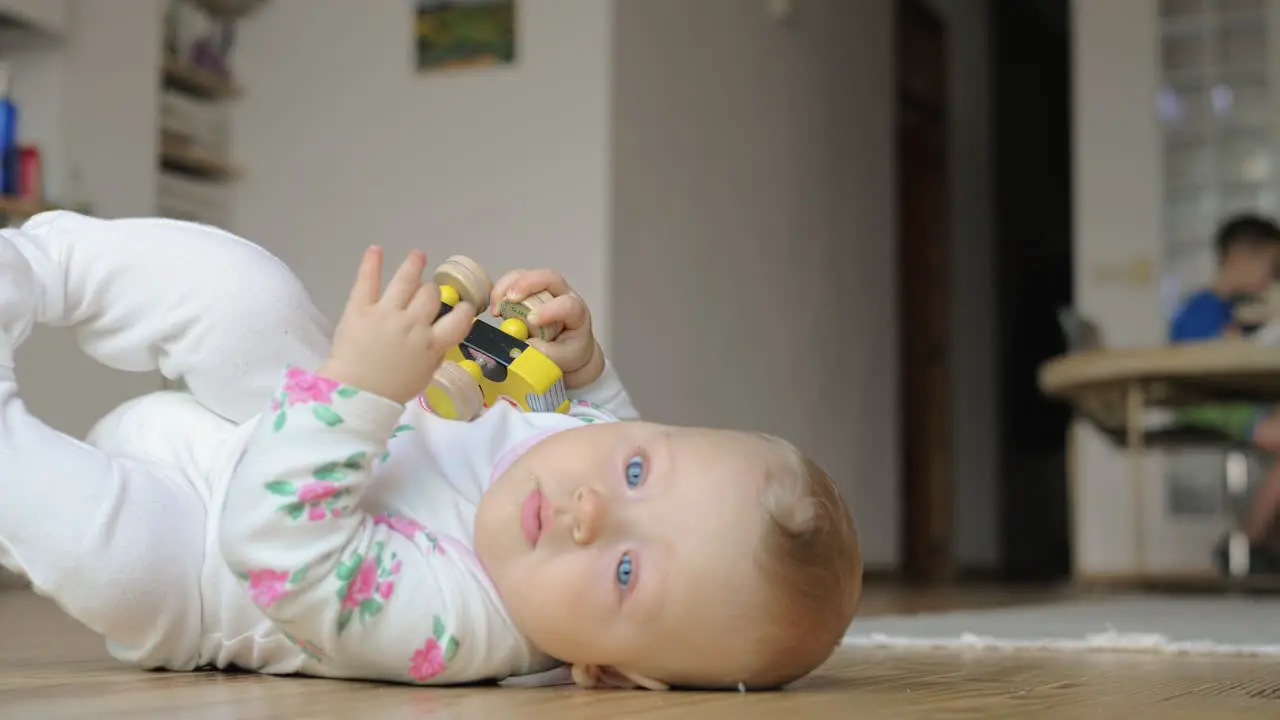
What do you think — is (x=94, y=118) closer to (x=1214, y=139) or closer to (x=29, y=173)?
(x=29, y=173)

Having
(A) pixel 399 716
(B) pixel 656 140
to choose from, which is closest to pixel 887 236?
(B) pixel 656 140

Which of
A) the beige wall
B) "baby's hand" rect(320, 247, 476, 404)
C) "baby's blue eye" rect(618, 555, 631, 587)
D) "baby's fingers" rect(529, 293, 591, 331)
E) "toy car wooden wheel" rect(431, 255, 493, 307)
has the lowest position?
"baby's blue eye" rect(618, 555, 631, 587)

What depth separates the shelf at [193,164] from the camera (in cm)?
400

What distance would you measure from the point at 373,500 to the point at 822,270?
419 centimetres

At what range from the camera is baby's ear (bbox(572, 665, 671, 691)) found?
→ 1055mm

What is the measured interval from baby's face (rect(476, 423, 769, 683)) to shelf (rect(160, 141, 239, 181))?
3211 millimetres

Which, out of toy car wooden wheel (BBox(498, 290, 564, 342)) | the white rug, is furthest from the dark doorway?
toy car wooden wheel (BBox(498, 290, 564, 342))

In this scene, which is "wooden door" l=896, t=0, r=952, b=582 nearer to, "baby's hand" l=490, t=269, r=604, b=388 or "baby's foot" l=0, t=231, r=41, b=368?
"baby's hand" l=490, t=269, r=604, b=388

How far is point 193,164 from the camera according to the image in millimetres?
4113

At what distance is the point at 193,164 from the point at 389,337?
10.9ft

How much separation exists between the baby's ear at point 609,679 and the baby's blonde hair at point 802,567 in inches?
2.6

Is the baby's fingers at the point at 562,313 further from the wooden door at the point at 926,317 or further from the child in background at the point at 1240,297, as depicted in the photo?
the wooden door at the point at 926,317

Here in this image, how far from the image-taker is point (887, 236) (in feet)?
19.5

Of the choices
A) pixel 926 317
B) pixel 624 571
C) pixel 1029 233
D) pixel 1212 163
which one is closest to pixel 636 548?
pixel 624 571
